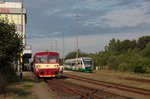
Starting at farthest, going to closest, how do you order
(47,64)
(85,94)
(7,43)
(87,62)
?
(87,62)
(47,64)
(7,43)
(85,94)

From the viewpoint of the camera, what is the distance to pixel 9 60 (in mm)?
29672

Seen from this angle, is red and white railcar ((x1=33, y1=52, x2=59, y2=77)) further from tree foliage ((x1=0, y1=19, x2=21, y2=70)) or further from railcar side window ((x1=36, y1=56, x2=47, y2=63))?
tree foliage ((x1=0, y1=19, x2=21, y2=70))

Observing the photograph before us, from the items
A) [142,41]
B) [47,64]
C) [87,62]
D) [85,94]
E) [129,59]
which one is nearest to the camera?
[85,94]

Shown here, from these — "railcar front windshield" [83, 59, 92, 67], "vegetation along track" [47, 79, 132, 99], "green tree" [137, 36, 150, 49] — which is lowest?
"vegetation along track" [47, 79, 132, 99]

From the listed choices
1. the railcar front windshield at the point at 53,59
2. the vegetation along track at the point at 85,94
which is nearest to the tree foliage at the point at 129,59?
the railcar front windshield at the point at 53,59

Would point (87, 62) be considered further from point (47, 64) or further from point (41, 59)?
point (47, 64)

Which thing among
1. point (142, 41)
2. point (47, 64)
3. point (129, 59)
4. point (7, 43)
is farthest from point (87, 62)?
point (142, 41)

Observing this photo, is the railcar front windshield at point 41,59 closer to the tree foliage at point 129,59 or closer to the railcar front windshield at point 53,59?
the railcar front windshield at point 53,59

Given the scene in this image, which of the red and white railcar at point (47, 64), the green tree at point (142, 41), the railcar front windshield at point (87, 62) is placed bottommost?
the red and white railcar at point (47, 64)

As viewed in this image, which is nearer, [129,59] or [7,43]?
[7,43]

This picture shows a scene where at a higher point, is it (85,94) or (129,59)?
(129,59)

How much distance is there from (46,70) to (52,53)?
1890 millimetres

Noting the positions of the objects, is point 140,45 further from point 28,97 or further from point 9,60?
point 28,97

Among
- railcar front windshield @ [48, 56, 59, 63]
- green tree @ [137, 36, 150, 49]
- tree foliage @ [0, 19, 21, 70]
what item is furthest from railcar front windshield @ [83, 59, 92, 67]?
green tree @ [137, 36, 150, 49]
